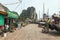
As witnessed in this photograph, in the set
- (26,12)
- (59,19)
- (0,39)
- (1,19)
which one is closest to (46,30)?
(59,19)

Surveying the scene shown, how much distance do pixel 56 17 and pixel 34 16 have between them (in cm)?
8445

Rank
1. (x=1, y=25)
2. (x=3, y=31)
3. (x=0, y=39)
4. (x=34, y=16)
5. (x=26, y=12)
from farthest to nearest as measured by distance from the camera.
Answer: (x=34, y=16)
(x=26, y=12)
(x=1, y=25)
(x=3, y=31)
(x=0, y=39)

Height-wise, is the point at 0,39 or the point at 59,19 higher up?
the point at 59,19

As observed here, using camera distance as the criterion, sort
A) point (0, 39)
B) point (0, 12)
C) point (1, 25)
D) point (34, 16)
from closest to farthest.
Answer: point (0, 39) < point (0, 12) < point (1, 25) < point (34, 16)

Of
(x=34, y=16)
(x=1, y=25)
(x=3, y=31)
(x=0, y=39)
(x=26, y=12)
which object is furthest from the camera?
(x=34, y=16)

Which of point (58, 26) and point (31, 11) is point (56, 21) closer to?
point (58, 26)

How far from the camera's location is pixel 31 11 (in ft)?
352

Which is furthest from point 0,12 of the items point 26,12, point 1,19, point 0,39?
point 26,12

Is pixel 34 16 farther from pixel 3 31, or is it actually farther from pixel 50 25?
pixel 3 31

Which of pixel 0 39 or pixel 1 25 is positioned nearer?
pixel 0 39

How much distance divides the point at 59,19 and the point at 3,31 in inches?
388

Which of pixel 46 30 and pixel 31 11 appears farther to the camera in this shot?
pixel 31 11

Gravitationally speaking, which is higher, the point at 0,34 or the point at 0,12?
the point at 0,12

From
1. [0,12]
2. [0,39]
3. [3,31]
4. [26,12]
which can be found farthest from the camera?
[26,12]
